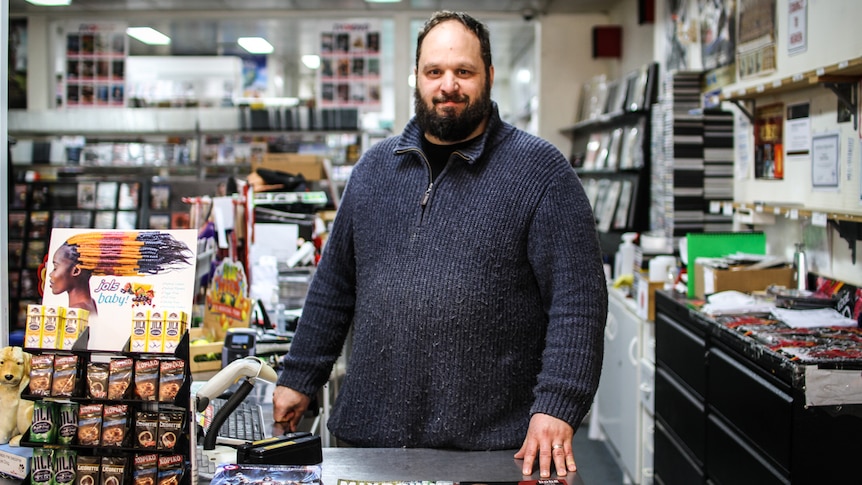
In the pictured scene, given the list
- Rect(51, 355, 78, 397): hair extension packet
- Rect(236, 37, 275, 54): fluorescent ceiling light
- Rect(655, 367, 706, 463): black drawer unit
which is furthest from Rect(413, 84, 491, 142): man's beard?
Rect(236, 37, 275, 54): fluorescent ceiling light

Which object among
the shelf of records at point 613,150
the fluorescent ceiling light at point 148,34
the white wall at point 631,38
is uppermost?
the fluorescent ceiling light at point 148,34

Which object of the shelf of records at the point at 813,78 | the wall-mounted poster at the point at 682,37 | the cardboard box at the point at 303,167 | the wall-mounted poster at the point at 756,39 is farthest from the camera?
the cardboard box at the point at 303,167

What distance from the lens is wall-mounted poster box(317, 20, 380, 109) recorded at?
8.02 m

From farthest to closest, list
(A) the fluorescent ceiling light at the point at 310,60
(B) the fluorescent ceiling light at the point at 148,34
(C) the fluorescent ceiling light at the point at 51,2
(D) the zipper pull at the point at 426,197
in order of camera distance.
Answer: (A) the fluorescent ceiling light at the point at 310,60 < (B) the fluorescent ceiling light at the point at 148,34 < (C) the fluorescent ceiling light at the point at 51,2 < (D) the zipper pull at the point at 426,197

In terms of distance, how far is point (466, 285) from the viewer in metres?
1.82

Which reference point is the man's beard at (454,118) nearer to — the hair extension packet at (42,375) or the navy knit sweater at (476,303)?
the navy knit sweater at (476,303)

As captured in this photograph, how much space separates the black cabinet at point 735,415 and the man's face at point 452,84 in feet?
3.88

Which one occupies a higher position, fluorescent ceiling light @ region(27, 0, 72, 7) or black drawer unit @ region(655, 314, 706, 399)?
fluorescent ceiling light @ region(27, 0, 72, 7)

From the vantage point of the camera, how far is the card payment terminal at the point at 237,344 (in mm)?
2453

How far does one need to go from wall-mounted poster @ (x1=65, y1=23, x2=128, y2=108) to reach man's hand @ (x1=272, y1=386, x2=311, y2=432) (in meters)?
6.75

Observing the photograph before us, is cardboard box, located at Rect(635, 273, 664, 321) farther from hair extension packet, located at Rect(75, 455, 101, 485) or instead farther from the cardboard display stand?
hair extension packet, located at Rect(75, 455, 101, 485)

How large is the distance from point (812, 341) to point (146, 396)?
6.66 ft

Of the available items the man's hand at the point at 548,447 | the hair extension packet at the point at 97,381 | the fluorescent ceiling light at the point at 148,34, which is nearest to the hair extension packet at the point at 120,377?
the hair extension packet at the point at 97,381

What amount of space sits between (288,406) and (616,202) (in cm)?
434
